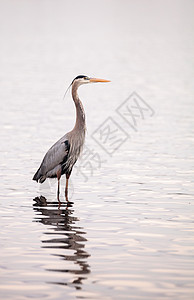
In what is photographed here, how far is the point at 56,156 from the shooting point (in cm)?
1369

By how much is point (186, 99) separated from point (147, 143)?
9323 mm

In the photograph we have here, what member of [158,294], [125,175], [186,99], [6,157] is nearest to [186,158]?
[125,175]

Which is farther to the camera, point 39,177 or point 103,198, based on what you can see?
point 39,177

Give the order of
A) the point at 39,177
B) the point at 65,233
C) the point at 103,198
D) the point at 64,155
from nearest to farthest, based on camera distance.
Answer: the point at 65,233 → the point at 103,198 → the point at 64,155 → the point at 39,177

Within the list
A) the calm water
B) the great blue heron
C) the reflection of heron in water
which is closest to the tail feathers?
the great blue heron

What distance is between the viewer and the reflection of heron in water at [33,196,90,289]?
8805 mm

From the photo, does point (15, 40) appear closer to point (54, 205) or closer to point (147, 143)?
point (147, 143)

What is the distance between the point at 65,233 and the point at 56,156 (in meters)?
3.30

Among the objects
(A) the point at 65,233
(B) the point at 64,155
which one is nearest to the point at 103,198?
(B) the point at 64,155

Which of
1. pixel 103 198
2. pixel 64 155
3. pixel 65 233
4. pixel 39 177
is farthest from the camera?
pixel 39 177

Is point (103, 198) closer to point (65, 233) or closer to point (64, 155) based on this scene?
point (64, 155)

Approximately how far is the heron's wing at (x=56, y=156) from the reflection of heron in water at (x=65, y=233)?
76 cm

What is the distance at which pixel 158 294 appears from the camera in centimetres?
805

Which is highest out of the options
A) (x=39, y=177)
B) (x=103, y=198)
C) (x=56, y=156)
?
(x=56, y=156)
